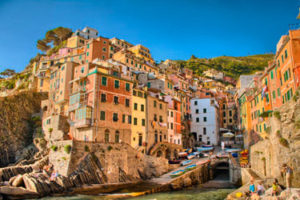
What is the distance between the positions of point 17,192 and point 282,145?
2713cm

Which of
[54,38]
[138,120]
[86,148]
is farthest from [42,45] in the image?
[86,148]

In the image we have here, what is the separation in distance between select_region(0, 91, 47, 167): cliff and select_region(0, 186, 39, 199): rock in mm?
24949

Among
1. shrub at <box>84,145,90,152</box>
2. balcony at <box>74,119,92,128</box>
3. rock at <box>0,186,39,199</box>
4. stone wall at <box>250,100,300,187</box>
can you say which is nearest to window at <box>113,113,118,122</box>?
balcony at <box>74,119,92,128</box>

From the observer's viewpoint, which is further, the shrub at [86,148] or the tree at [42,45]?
the tree at [42,45]

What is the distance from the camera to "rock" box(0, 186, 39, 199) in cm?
2820

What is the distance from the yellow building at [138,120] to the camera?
46562 millimetres

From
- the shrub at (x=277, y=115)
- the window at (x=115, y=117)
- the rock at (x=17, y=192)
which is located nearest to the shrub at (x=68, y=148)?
the rock at (x=17, y=192)

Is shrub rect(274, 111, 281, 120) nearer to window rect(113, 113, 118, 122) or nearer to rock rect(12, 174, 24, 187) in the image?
window rect(113, 113, 118, 122)

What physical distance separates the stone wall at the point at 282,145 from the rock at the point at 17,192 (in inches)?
976

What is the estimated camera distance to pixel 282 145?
781 inches

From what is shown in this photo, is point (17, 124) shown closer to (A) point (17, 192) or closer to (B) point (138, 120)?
(B) point (138, 120)

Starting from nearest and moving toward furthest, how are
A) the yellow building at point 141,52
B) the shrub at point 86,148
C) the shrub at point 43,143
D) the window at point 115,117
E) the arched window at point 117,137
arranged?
the shrub at point 86,148, the arched window at point 117,137, the window at point 115,117, the shrub at point 43,143, the yellow building at point 141,52

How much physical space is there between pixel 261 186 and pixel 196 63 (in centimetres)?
14014

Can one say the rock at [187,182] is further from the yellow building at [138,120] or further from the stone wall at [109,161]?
the yellow building at [138,120]
